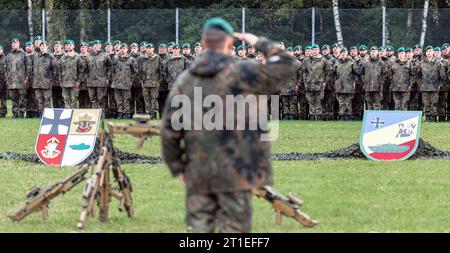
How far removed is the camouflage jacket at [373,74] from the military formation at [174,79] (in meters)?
0.03

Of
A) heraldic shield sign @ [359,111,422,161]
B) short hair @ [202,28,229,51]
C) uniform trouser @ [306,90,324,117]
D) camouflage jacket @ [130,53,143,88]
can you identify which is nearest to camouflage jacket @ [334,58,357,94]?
uniform trouser @ [306,90,324,117]

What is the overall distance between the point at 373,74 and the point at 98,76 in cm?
703

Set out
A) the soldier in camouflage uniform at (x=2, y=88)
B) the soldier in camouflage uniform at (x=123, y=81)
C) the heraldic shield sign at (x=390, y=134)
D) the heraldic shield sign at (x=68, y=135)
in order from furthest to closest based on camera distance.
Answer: the soldier in camouflage uniform at (x=2, y=88), the soldier in camouflage uniform at (x=123, y=81), the heraldic shield sign at (x=390, y=134), the heraldic shield sign at (x=68, y=135)

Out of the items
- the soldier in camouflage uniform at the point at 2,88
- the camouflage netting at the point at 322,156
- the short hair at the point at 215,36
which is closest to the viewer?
the short hair at the point at 215,36

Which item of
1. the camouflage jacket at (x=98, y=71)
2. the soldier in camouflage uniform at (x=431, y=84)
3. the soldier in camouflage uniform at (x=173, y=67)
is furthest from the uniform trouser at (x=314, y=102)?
the camouflage jacket at (x=98, y=71)

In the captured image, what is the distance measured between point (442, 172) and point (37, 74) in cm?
1433

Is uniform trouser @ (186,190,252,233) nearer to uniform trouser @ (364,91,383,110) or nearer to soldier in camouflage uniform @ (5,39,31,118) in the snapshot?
uniform trouser @ (364,91,383,110)

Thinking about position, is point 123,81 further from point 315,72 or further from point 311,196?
point 311,196

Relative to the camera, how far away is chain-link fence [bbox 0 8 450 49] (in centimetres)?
3544

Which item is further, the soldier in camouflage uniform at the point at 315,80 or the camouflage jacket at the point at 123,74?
the soldier in camouflage uniform at the point at 315,80

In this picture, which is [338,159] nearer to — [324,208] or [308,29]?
[324,208]

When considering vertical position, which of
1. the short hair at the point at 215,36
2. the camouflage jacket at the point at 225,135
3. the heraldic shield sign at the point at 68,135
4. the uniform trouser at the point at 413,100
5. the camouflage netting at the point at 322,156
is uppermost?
the short hair at the point at 215,36

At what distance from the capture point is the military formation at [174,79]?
1123 inches

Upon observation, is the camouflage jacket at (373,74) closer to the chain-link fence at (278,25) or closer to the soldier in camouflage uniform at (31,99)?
the chain-link fence at (278,25)
